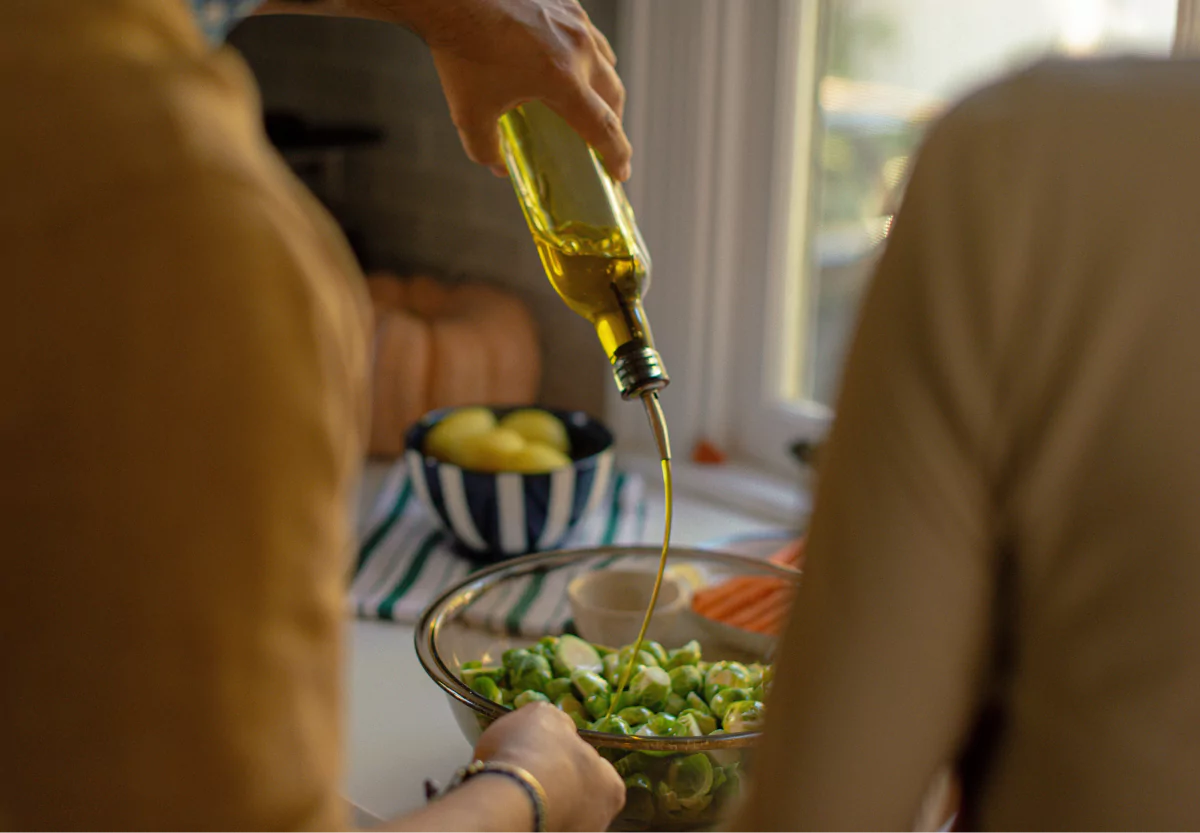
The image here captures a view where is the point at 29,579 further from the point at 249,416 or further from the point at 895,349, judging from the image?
the point at 895,349

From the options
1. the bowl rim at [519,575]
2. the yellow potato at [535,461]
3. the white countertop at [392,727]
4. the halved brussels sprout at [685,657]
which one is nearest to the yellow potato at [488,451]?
the yellow potato at [535,461]

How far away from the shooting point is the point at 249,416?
363 mm

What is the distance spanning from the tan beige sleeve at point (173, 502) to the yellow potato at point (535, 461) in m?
0.96

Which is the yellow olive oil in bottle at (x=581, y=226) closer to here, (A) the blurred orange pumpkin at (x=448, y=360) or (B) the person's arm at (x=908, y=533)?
(B) the person's arm at (x=908, y=533)

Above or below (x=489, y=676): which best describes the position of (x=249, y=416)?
above

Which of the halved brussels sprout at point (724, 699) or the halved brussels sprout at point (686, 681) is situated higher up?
the halved brussels sprout at point (724, 699)

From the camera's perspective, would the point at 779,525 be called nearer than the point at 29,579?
No

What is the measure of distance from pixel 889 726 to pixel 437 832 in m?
0.25

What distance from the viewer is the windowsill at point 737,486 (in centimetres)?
160

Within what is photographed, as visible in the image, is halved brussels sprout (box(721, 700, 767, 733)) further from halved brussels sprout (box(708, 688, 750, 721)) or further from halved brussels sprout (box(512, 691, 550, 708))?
halved brussels sprout (box(512, 691, 550, 708))

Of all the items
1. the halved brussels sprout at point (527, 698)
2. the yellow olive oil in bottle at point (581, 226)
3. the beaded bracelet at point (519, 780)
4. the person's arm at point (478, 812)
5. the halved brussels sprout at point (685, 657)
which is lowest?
the halved brussels sprout at point (685, 657)

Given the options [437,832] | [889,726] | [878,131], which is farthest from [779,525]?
[889,726]

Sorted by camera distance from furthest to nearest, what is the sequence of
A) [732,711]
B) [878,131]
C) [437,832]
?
[878,131]
[732,711]
[437,832]

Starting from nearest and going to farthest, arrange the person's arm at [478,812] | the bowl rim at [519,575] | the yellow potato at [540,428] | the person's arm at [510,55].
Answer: the person's arm at [478,812], the bowl rim at [519,575], the person's arm at [510,55], the yellow potato at [540,428]
